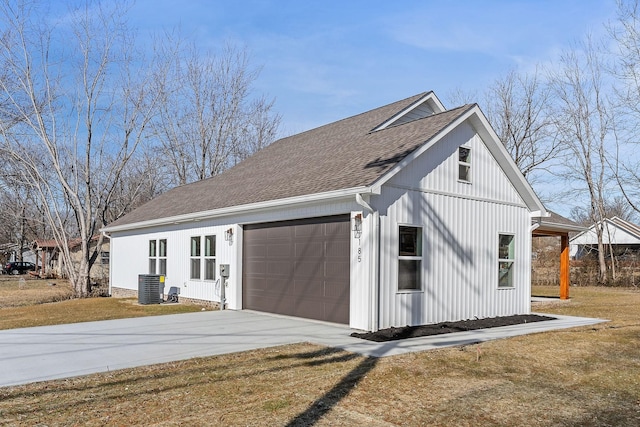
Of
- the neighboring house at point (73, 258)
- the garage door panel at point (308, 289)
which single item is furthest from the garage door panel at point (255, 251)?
the neighboring house at point (73, 258)

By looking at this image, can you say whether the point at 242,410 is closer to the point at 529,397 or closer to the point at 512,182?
the point at 529,397

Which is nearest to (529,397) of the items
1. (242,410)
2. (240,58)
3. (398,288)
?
(242,410)

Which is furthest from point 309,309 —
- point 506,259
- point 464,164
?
point 506,259

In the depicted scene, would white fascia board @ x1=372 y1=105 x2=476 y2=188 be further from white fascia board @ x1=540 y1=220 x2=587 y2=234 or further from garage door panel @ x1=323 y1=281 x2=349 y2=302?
white fascia board @ x1=540 y1=220 x2=587 y2=234

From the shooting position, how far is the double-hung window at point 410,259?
1075cm

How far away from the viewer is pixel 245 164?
1991 cm

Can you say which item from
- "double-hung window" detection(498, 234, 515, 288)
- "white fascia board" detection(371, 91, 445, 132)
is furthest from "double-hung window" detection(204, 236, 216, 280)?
"double-hung window" detection(498, 234, 515, 288)

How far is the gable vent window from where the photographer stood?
40.1ft

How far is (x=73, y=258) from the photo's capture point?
3853 cm

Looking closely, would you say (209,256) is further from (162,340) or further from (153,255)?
(162,340)

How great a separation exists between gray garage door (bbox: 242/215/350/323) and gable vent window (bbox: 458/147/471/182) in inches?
126

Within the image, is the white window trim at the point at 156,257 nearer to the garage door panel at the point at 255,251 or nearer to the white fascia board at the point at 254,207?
the white fascia board at the point at 254,207

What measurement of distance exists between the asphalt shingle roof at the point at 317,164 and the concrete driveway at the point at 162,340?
113 inches

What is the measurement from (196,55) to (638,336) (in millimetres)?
27249
